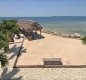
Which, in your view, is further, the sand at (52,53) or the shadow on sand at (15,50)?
the shadow on sand at (15,50)

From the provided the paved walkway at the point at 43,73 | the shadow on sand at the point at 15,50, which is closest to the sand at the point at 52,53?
the shadow on sand at the point at 15,50

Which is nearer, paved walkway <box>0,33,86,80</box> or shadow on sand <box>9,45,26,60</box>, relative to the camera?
paved walkway <box>0,33,86,80</box>

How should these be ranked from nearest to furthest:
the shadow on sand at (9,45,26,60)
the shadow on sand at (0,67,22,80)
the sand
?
the shadow on sand at (0,67,22,80), the sand, the shadow on sand at (9,45,26,60)

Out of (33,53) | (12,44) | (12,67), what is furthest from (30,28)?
(12,67)

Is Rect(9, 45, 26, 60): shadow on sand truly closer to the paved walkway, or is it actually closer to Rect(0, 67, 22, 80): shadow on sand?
Rect(0, 67, 22, 80): shadow on sand

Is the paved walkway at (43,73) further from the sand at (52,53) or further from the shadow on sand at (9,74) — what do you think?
the sand at (52,53)

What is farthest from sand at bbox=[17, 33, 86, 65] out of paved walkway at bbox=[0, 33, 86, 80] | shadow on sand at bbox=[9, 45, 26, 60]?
paved walkway at bbox=[0, 33, 86, 80]

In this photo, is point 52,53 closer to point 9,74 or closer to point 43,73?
→ point 43,73

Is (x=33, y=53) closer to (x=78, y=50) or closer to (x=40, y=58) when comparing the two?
(x=40, y=58)

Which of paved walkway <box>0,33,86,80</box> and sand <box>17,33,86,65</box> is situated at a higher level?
paved walkway <box>0,33,86,80</box>

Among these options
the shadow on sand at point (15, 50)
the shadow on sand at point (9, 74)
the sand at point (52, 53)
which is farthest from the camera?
the shadow on sand at point (15, 50)

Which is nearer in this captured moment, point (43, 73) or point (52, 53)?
point (43, 73)

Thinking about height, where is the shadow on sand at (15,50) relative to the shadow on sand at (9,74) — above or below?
below

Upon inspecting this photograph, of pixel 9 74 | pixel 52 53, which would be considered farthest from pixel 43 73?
pixel 52 53
